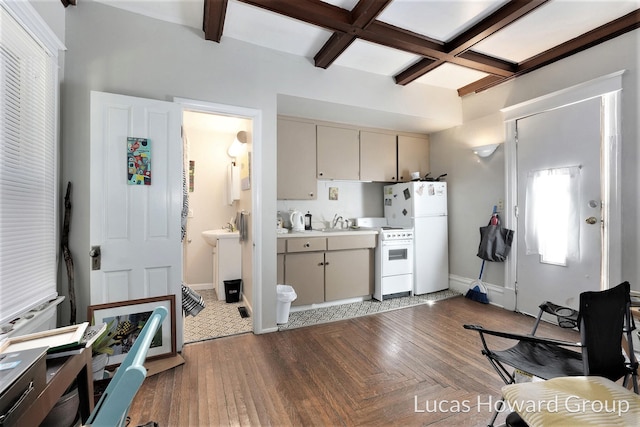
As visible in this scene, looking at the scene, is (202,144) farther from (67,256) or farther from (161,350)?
(161,350)

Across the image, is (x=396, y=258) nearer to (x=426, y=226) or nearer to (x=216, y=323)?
(x=426, y=226)

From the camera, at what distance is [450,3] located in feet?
7.00

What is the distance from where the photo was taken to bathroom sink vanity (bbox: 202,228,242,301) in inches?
148

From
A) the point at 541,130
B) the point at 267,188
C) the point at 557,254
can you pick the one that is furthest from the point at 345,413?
the point at 541,130

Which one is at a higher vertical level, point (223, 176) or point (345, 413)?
point (223, 176)

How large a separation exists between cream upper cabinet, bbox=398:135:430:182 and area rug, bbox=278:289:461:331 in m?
1.73

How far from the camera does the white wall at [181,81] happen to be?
6.90 ft

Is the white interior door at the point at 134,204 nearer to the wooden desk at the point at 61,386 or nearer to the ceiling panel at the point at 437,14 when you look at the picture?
the wooden desk at the point at 61,386

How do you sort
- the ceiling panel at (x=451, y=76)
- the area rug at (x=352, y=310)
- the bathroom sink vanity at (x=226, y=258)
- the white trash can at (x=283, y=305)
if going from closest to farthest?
the white trash can at (x=283, y=305) < the area rug at (x=352, y=310) < the ceiling panel at (x=451, y=76) < the bathroom sink vanity at (x=226, y=258)

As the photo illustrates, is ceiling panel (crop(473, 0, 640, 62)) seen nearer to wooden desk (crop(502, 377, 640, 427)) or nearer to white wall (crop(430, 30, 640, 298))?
white wall (crop(430, 30, 640, 298))

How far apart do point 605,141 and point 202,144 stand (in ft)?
15.8

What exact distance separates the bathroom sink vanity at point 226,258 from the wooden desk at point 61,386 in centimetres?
252

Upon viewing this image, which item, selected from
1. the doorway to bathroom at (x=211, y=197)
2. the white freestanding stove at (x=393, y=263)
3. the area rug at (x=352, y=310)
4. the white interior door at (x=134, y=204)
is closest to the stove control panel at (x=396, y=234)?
the white freestanding stove at (x=393, y=263)

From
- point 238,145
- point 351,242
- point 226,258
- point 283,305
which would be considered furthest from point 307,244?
point 238,145
